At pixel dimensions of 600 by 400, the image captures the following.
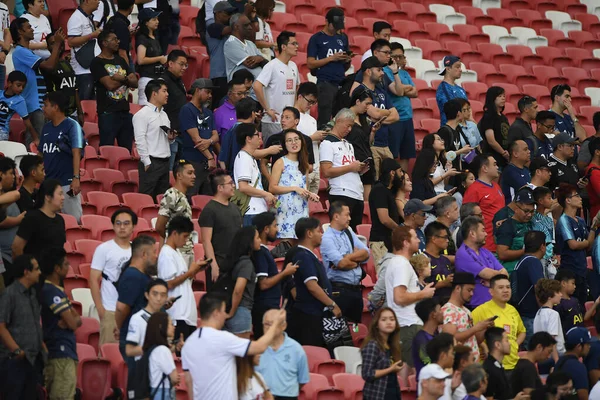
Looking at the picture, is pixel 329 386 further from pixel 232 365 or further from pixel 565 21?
pixel 565 21

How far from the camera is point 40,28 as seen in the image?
1286cm

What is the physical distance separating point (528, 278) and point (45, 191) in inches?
159

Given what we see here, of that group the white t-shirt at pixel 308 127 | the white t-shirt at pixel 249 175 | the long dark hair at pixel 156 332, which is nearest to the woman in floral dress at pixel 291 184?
the white t-shirt at pixel 249 175

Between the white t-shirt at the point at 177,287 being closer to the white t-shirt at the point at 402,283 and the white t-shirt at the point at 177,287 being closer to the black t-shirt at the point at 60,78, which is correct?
the white t-shirt at the point at 402,283

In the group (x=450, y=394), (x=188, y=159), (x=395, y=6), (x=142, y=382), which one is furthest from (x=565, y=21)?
(x=142, y=382)

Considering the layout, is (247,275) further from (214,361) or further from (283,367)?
(214,361)

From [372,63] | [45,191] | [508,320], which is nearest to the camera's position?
[45,191]

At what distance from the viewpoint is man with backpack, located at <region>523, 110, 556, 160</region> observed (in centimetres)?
1330

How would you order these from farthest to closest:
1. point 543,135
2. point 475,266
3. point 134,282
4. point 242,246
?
1. point 543,135
2. point 475,266
3. point 242,246
4. point 134,282

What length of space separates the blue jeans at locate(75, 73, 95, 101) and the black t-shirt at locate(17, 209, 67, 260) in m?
3.78

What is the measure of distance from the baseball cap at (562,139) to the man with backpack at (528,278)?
7.48ft

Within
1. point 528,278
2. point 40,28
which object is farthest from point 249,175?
point 40,28

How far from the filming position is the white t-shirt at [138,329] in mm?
8180

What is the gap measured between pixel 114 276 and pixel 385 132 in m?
4.21
